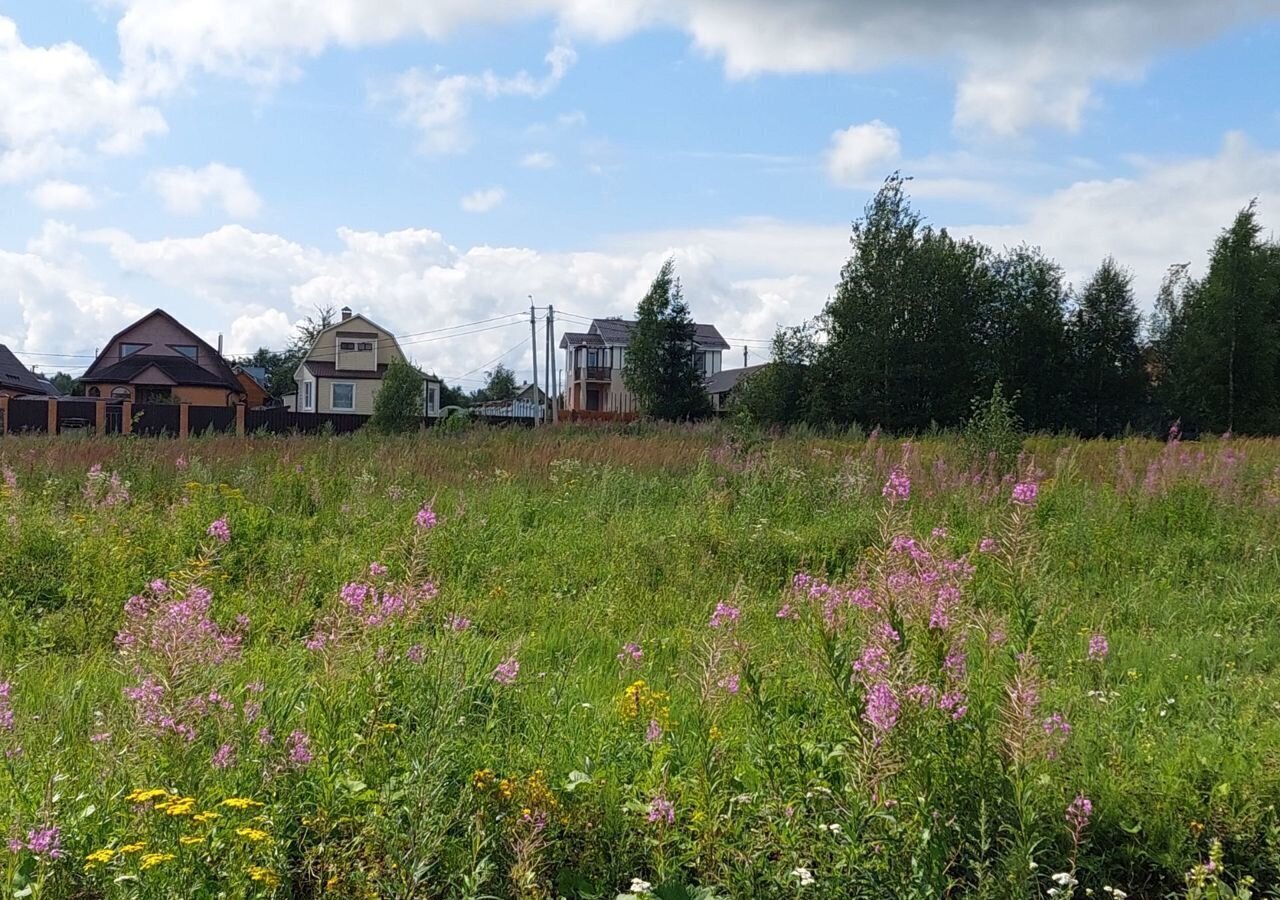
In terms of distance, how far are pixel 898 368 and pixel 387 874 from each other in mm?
31766

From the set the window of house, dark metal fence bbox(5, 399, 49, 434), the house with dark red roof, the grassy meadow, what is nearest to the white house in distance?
A: the window of house

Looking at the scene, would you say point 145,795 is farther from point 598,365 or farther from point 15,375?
point 598,365

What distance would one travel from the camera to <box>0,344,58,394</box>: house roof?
45.4 metres

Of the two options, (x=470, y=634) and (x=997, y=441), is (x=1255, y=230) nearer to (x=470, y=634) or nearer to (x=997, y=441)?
(x=997, y=441)

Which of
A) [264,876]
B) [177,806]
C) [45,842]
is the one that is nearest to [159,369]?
[45,842]

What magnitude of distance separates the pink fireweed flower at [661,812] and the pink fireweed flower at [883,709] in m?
0.60

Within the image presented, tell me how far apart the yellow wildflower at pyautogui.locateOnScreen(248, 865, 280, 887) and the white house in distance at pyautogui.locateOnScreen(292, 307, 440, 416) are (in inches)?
1940

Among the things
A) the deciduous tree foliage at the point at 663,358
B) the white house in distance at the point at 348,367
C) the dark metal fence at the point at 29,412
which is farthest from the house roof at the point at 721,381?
the dark metal fence at the point at 29,412

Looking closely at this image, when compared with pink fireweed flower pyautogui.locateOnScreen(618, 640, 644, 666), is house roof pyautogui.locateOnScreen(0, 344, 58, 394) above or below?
above

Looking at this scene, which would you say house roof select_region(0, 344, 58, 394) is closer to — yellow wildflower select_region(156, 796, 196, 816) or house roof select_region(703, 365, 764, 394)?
house roof select_region(703, 365, 764, 394)

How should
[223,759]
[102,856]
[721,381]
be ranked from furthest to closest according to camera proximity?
[721,381]
[223,759]
[102,856]

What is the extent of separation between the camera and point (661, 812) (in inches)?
100.0

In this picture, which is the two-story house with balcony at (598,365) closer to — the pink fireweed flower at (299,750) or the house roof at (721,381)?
the house roof at (721,381)

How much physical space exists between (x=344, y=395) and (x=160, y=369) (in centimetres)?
934
